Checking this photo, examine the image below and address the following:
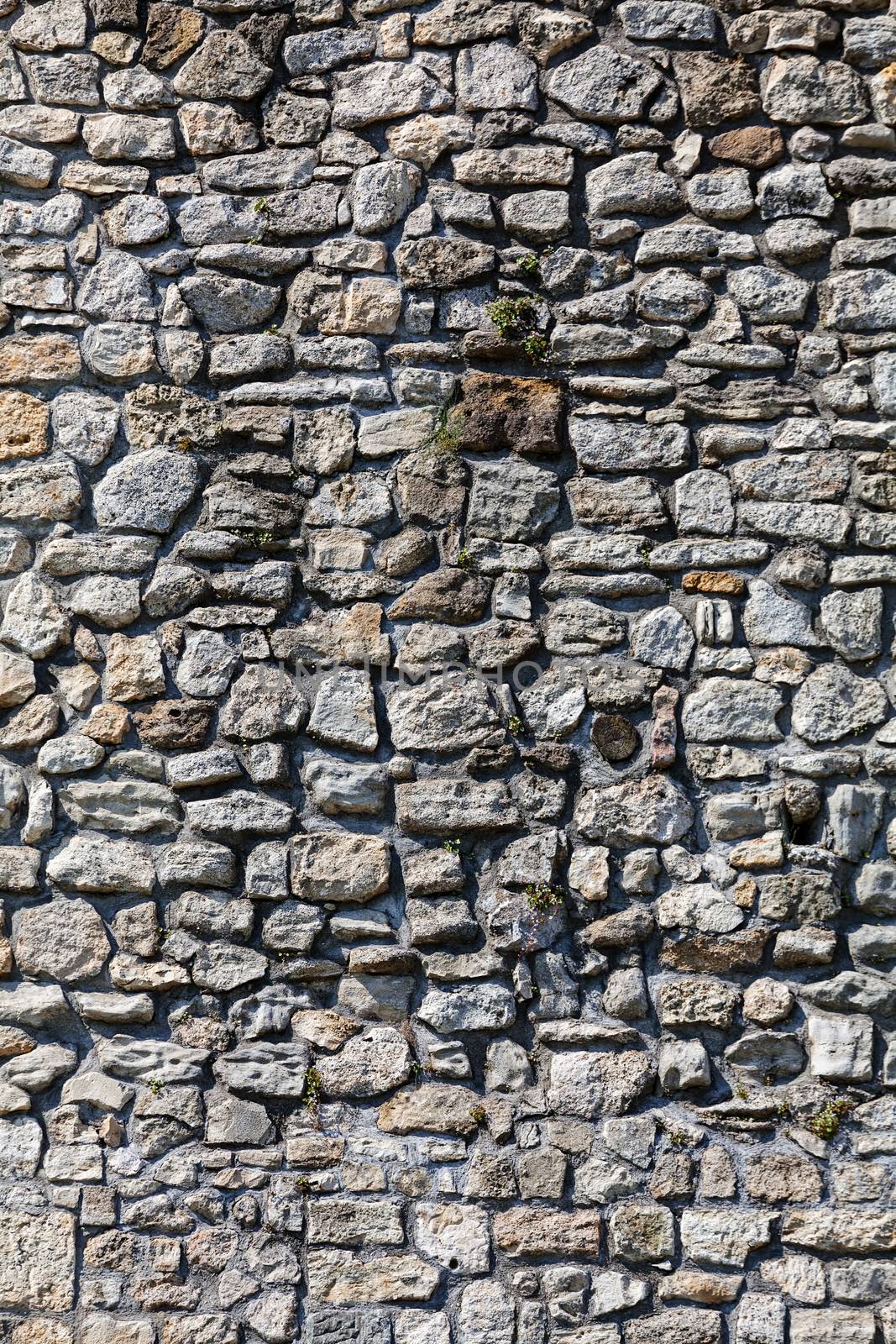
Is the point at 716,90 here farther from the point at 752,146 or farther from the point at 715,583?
the point at 715,583

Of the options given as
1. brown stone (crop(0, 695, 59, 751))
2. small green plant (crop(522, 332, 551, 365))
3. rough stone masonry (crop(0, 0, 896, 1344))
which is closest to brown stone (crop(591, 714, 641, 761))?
rough stone masonry (crop(0, 0, 896, 1344))

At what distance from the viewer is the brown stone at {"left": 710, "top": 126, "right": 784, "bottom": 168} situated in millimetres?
3340

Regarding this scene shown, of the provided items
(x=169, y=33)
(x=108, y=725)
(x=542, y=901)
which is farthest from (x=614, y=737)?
(x=169, y=33)

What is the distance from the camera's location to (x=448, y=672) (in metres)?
3.28

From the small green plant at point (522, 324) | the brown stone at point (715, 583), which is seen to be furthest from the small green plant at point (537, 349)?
the brown stone at point (715, 583)

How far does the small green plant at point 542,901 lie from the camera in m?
3.15

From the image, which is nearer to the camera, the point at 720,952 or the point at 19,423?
the point at 720,952

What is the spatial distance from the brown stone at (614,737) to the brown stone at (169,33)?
2.40 meters

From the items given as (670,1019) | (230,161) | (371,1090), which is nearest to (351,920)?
(371,1090)

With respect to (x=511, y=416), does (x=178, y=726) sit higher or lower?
lower

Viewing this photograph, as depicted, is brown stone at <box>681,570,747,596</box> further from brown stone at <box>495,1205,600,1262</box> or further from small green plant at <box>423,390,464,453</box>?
brown stone at <box>495,1205,600,1262</box>

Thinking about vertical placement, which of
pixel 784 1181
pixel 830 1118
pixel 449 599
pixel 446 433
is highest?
pixel 446 433

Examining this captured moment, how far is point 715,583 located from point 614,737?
1.73ft

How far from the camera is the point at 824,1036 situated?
3.05m
